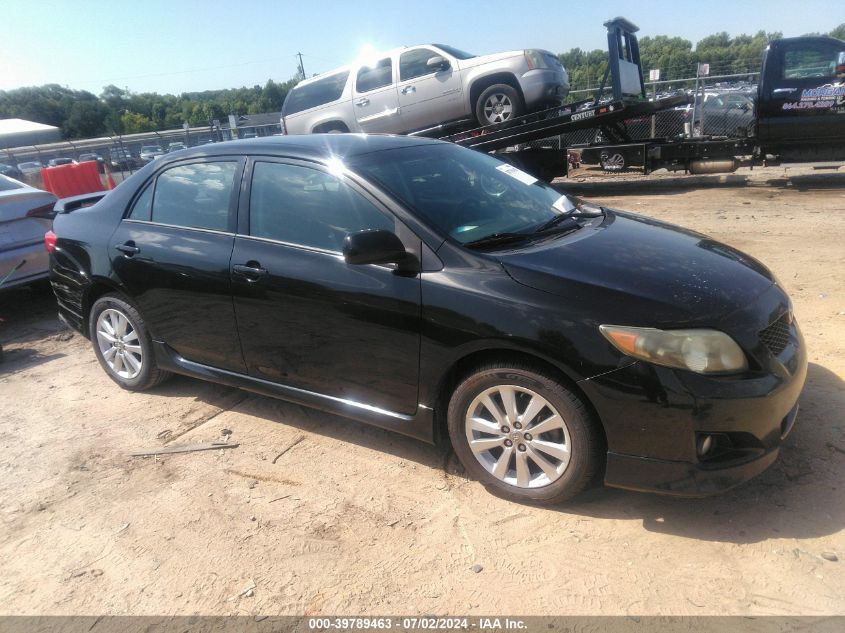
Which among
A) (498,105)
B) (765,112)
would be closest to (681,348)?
(498,105)

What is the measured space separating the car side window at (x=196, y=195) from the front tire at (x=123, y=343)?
2.27 feet

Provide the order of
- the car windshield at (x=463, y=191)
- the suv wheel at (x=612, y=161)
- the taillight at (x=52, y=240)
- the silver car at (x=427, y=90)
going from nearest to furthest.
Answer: the car windshield at (x=463, y=191) → the taillight at (x=52, y=240) → the silver car at (x=427, y=90) → the suv wheel at (x=612, y=161)

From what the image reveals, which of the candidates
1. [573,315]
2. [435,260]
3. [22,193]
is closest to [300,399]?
[435,260]

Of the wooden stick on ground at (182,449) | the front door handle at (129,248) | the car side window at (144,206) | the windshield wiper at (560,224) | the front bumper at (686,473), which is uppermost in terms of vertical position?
the car side window at (144,206)

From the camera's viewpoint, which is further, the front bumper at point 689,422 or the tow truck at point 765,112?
the tow truck at point 765,112

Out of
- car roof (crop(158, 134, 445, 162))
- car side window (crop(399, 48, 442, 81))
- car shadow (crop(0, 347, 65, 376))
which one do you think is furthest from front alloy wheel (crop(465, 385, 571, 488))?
car side window (crop(399, 48, 442, 81))

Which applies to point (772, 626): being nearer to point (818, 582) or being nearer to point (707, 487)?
point (818, 582)

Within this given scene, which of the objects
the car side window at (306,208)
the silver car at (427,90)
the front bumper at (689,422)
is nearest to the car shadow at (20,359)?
the car side window at (306,208)

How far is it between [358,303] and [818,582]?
217 cm

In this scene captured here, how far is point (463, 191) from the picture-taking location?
11.2ft

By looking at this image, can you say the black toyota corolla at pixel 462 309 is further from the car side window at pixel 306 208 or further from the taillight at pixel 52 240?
the taillight at pixel 52 240

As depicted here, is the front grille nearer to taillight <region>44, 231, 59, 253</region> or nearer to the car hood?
the car hood

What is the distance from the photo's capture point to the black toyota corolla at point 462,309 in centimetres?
244

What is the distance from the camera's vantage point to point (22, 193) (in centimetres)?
604
